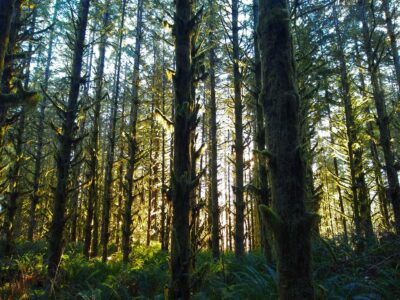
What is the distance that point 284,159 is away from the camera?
7.73 feet

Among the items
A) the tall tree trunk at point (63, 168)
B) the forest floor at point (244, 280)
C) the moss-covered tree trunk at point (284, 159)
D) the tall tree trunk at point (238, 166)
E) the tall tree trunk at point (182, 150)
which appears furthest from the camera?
the tall tree trunk at point (238, 166)

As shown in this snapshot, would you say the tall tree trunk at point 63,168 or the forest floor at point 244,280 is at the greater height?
the tall tree trunk at point 63,168

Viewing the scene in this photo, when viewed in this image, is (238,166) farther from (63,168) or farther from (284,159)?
(284,159)

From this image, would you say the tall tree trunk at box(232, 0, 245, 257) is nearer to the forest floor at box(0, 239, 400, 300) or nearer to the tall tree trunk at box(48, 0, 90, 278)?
the forest floor at box(0, 239, 400, 300)

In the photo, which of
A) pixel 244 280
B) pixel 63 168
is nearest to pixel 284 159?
pixel 244 280

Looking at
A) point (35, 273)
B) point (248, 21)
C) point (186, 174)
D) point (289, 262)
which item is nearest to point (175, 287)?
point (186, 174)

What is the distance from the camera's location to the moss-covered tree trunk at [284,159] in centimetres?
223

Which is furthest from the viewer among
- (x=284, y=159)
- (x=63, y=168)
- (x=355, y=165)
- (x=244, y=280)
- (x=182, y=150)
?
(x=355, y=165)

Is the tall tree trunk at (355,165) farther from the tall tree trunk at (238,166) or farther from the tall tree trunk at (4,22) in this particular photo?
the tall tree trunk at (4,22)

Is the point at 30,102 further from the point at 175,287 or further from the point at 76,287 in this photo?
the point at 76,287

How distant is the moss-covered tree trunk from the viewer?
7.30ft

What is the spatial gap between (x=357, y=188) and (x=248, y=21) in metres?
7.31

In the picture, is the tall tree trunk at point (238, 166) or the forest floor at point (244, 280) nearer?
the forest floor at point (244, 280)

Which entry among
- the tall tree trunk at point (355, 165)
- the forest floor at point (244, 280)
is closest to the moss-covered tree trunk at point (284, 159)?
the forest floor at point (244, 280)
